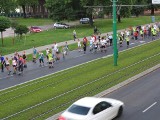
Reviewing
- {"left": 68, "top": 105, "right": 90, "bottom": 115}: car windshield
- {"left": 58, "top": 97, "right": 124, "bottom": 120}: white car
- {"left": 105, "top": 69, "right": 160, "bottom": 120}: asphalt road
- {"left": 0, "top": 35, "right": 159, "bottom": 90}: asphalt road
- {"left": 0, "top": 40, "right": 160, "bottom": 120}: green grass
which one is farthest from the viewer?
{"left": 0, "top": 35, "right": 159, "bottom": 90}: asphalt road

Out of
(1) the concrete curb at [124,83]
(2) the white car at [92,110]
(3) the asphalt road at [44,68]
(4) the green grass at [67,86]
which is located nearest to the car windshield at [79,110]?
(2) the white car at [92,110]

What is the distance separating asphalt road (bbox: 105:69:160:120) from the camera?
17.6 m

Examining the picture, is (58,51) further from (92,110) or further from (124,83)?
(92,110)

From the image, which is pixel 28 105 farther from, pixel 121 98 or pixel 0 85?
pixel 0 85

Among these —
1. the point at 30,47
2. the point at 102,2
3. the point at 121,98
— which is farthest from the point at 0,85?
the point at 102,2

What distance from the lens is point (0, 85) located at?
83.0ft

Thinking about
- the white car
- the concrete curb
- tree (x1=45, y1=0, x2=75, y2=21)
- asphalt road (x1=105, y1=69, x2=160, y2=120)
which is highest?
tree (x1=45, y1=0, x2=75, y2=21)

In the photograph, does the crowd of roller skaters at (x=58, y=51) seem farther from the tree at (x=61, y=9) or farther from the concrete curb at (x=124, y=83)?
the tree at (x=61, y=9)

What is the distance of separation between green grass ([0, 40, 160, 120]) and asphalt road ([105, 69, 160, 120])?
1.18 meters

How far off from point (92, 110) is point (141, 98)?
18.1ft

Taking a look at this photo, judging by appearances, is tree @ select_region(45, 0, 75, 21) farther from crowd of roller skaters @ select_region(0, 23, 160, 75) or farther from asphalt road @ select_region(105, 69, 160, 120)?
asphalt road @ select_region(105, 69, 160, 120)

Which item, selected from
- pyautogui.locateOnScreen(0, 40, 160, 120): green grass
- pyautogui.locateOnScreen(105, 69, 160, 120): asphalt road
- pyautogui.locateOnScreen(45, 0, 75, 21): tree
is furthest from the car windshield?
pyautogui.locateOnScreen(45, 0, 75, 21): tree

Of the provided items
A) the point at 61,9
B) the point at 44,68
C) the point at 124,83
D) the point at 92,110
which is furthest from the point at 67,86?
the point at 61,9

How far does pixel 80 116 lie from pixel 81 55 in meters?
21.8
